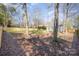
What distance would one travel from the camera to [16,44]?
1815mm

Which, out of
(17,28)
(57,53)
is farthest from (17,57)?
(57,53)

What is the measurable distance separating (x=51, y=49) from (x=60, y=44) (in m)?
0.11

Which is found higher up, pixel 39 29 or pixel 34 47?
pixel 39 29

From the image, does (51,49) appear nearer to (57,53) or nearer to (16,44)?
(57,53)

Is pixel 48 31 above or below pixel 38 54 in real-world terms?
above

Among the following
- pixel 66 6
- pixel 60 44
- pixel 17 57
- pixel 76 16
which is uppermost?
pixel 66 6

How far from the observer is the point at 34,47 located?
182 cm

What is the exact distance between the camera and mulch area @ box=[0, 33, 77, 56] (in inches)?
71.4

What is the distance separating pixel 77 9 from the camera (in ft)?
5.93

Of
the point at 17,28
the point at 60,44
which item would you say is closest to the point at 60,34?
the point at 60,44

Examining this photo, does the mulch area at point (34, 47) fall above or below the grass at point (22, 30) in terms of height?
below

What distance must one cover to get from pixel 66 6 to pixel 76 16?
15 cm

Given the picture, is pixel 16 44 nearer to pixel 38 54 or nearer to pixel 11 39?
pixel 11 39

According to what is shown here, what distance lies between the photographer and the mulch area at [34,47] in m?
1.81
